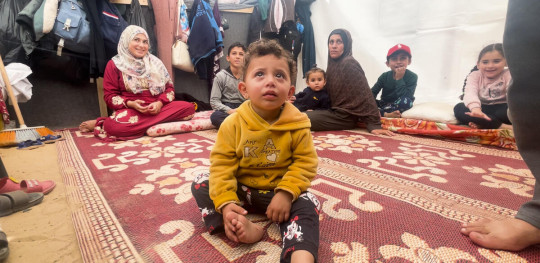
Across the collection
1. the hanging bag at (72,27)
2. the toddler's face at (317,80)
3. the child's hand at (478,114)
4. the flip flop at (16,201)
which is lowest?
the flip flop at (16,201)

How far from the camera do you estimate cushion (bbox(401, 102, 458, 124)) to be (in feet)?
7.14

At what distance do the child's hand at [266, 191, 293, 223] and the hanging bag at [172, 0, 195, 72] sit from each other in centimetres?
262

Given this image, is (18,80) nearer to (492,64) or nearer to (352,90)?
(352,90)

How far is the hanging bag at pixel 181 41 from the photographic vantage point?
2.87m

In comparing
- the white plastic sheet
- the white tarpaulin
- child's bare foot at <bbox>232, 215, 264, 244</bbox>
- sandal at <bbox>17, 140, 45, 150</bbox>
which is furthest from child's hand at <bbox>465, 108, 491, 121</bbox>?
the white plastic sheet

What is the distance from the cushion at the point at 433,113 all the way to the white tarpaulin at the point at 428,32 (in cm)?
62

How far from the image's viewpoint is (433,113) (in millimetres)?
2242

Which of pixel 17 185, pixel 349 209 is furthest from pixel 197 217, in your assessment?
pixel 17 185

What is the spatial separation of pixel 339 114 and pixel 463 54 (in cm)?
152

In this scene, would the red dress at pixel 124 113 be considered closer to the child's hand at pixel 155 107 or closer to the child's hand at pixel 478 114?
the child's hand at pixel 155 107

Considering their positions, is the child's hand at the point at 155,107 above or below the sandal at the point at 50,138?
above

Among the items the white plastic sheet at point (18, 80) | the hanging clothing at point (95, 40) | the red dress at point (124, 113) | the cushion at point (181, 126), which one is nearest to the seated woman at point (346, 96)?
the cushion at point (181, 126)

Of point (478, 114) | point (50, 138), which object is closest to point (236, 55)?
→ point (50, 138)

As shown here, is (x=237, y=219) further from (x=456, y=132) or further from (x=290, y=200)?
(x=456, y=132)
